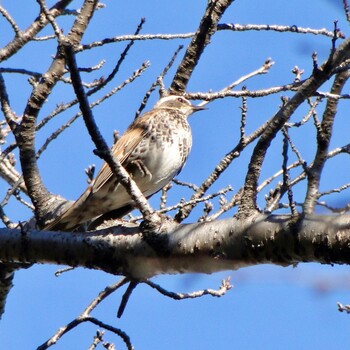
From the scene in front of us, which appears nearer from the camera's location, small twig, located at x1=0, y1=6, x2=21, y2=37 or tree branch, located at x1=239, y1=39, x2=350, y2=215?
tree branch, located at x1=239, y1=39, x2=350, y2=215

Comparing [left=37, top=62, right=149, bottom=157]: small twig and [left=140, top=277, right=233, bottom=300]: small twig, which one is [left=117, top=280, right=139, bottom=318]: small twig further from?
[left=37, top=62, right=149, bottom=157]: small twig

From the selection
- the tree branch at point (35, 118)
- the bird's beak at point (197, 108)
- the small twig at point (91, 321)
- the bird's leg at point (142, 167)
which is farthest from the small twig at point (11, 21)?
the bird's beak at point (197, 108)

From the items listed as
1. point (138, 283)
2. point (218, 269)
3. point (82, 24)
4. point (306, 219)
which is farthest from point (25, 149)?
point (306, 219)

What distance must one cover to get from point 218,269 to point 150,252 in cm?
41

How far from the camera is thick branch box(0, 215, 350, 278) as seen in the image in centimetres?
308

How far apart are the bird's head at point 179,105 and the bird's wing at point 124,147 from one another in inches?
11.3

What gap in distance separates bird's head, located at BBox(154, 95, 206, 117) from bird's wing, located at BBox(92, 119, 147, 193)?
287 mm

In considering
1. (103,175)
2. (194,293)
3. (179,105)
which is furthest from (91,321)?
(179,105)

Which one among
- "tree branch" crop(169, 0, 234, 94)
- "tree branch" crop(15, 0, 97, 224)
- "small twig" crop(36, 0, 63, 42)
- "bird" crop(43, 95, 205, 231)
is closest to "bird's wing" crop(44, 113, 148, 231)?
"bird" crop(43, 95, 205, 231)

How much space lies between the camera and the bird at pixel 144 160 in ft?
20.5

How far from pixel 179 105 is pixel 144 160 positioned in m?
0.74

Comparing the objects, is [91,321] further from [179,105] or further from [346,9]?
[179,105]

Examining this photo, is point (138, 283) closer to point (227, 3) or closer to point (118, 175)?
point (118, 175)

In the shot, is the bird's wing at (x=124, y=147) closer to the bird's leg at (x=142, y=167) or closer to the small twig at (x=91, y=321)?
the bird's leg at (x=142, y=167)
